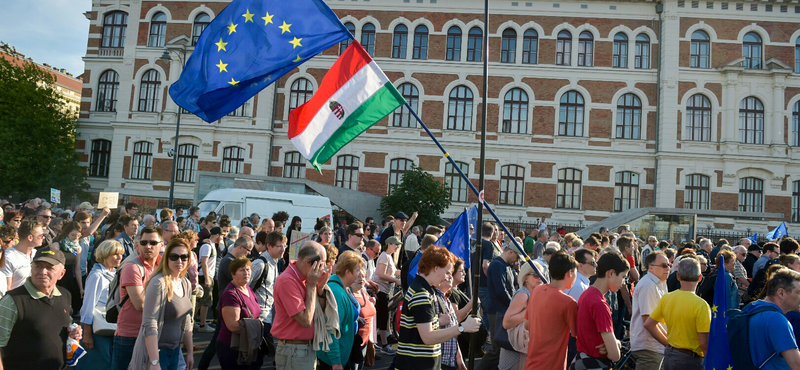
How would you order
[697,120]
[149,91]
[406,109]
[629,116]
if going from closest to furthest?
[697,120]
[629,116]
[406,109]
[149,91]

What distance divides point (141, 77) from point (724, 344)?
33513 mm

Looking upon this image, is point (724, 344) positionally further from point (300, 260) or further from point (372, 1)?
point (372, 1)

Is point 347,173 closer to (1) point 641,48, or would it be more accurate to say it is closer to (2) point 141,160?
(2) point 141,160

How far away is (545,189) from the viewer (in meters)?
30.8

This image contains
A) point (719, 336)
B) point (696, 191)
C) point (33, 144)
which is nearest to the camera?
point (719, 336)

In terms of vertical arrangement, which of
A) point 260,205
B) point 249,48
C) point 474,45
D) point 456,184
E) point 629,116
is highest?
point 474,45

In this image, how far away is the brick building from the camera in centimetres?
2998

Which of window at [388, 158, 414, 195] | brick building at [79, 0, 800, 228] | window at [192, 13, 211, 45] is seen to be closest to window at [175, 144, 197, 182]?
brick building at [79, 0, 800, 228]

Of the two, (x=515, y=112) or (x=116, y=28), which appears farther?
(x=116, y=28)

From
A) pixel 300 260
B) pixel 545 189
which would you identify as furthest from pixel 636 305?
pixel 545 189

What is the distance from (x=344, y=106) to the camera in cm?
686

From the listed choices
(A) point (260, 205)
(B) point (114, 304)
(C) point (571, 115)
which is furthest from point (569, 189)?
(B) point (114, 304)

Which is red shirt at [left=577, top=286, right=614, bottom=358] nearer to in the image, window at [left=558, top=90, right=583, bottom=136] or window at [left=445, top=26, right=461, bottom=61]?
window at [left=558, top=90, right=583, bottom=136]

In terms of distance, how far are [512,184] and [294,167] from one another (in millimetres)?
11964
